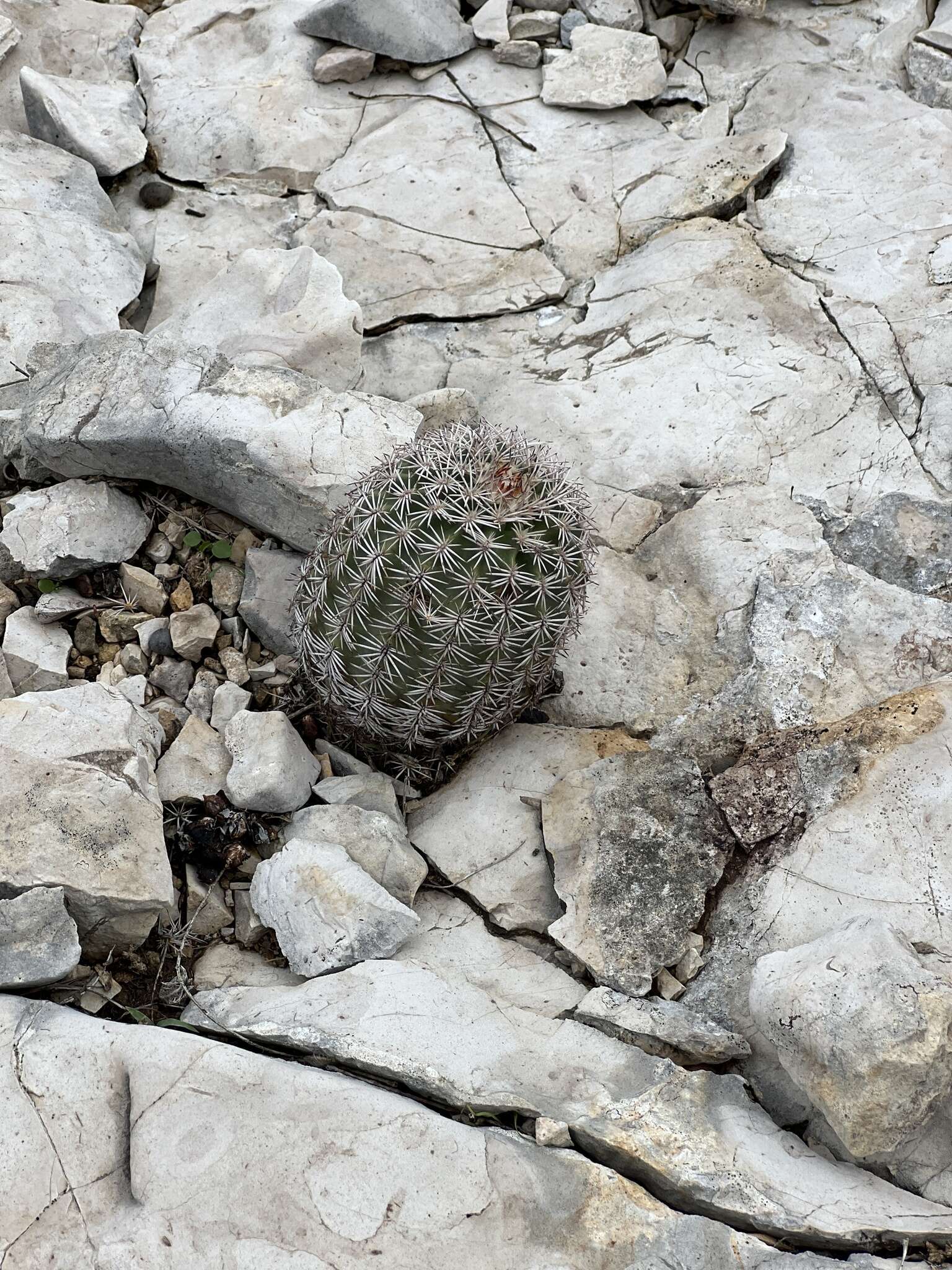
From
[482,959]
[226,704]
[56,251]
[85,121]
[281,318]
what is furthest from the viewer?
[85,121]

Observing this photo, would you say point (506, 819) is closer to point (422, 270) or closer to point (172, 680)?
point (172, 680)

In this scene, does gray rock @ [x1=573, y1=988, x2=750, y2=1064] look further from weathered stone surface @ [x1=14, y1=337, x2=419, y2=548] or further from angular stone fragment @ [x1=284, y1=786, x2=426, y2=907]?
weathered stone surface @ [x1=14, y1=337, x2=419, y2=548]

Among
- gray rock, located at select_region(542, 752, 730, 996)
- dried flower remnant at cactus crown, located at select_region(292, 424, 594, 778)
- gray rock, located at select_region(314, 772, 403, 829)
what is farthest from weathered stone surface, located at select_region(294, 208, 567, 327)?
gray rock, located at select_region(542, 752, 730, 996)

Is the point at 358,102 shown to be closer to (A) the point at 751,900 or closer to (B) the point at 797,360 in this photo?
(B) the point at 797,360

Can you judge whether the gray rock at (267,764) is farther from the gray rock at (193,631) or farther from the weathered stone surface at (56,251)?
the weathered stone surface at (56,251)

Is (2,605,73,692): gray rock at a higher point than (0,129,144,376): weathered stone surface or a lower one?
lower

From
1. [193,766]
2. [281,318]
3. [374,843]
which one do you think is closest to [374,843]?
[374,843]

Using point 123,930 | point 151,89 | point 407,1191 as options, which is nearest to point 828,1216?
point 407,1191
